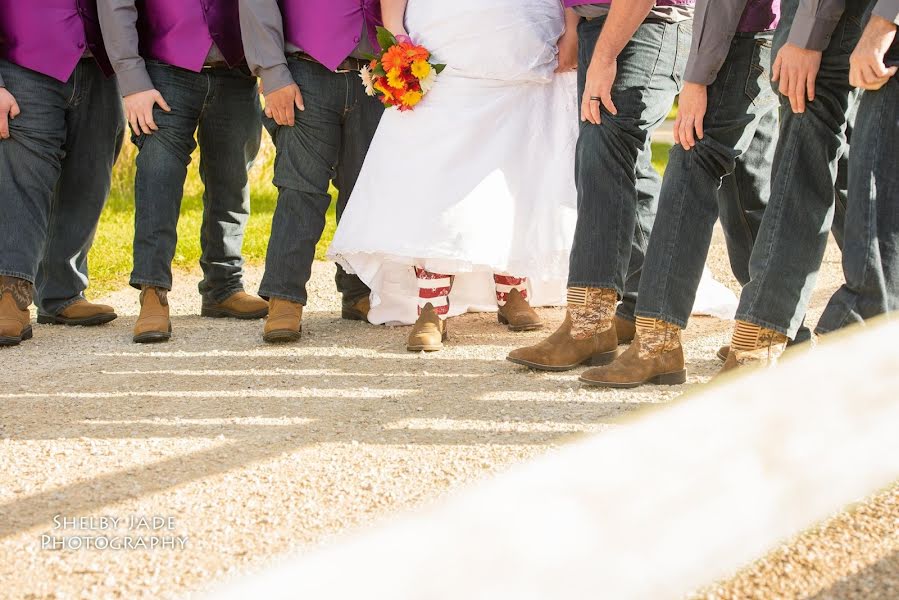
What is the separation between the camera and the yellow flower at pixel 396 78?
462cm

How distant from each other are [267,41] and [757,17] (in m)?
2.14

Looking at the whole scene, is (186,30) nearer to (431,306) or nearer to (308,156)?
(308,156)

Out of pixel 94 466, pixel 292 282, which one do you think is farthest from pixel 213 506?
pixel 292 282

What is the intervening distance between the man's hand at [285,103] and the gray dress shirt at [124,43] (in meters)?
0.59

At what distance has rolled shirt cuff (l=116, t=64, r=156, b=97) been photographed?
5.08 m

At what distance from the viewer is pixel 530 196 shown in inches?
191

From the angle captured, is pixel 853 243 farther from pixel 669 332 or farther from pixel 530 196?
pixel 530 196

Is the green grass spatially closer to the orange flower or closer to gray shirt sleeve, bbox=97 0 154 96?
gray shirt sleeve, bbox=97 0 154 96

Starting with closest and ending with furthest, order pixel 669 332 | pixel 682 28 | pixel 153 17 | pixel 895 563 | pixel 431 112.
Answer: pixel 895 563 < pixel 669 332 < pixel 682 28 < pixel 431 112 < pixel 153 17

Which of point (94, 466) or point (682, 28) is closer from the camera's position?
point (94, 466)

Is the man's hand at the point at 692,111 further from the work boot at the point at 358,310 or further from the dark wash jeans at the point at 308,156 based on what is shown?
the work boot at the point at 358,310

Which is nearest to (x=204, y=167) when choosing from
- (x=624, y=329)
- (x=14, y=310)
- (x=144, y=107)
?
(x=144, y=107)

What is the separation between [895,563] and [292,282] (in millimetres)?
3155

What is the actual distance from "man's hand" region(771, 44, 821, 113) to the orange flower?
5.48ft
